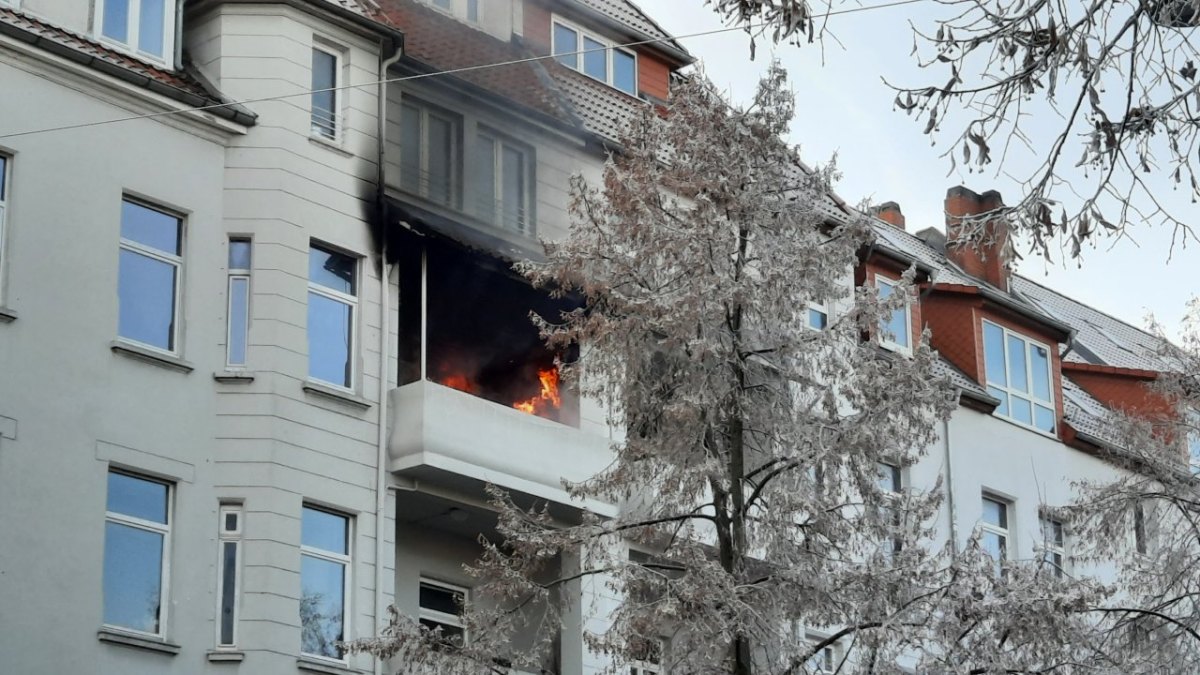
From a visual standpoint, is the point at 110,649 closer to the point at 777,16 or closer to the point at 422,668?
the point at 422,668

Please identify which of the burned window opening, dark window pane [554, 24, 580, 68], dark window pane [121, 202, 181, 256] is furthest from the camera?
dark window pane [554, 24, 580, 68]

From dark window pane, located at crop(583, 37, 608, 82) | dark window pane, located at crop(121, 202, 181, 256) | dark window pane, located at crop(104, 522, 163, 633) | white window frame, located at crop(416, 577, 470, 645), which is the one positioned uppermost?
dark window pane, located at crop(583, 37, 608, 82)

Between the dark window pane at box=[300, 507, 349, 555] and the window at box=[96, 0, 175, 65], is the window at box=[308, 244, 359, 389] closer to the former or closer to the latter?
the dark window pane at box=[300, 507, 349, 555]

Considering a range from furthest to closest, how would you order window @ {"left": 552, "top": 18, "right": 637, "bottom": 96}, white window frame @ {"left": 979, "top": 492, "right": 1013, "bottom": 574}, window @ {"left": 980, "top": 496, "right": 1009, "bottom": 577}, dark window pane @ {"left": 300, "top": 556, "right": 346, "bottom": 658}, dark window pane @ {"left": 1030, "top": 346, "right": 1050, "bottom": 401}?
dark window pane @ {"left": 1030, "top": 346, "right": 1050, "bottom": 401}, white window frame @ {"left": 979, "top": 492, "right": 1013, "bottom": 574}, window @ {"left": 980, "top": 496, "right": 1009, "bottom": 577}, window @ {"left": 552, "top": 18, "right": 637, "bottom": 96}, dark window pane @ {"left": 300, "top": 556, "right": 346, "bottom": 658}

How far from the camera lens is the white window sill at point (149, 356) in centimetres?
2109

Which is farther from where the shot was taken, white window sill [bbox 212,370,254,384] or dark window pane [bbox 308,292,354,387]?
dark window pane [bbox 308,292,354,387]

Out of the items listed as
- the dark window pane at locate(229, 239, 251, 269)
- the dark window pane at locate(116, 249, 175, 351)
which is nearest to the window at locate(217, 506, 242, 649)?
the dark window pane at locate(116, 249, 175, 351)

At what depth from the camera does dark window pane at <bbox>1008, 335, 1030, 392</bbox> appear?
36.0m

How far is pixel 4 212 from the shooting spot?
2067 centimetres

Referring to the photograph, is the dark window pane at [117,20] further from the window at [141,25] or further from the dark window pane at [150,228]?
the dark window pane at [150,228]

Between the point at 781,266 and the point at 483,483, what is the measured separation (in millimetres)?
6120

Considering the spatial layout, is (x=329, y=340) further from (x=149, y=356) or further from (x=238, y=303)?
(x=149, y=356)

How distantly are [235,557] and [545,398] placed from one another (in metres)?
6.28

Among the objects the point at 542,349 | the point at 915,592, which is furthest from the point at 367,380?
the point at 915,592
